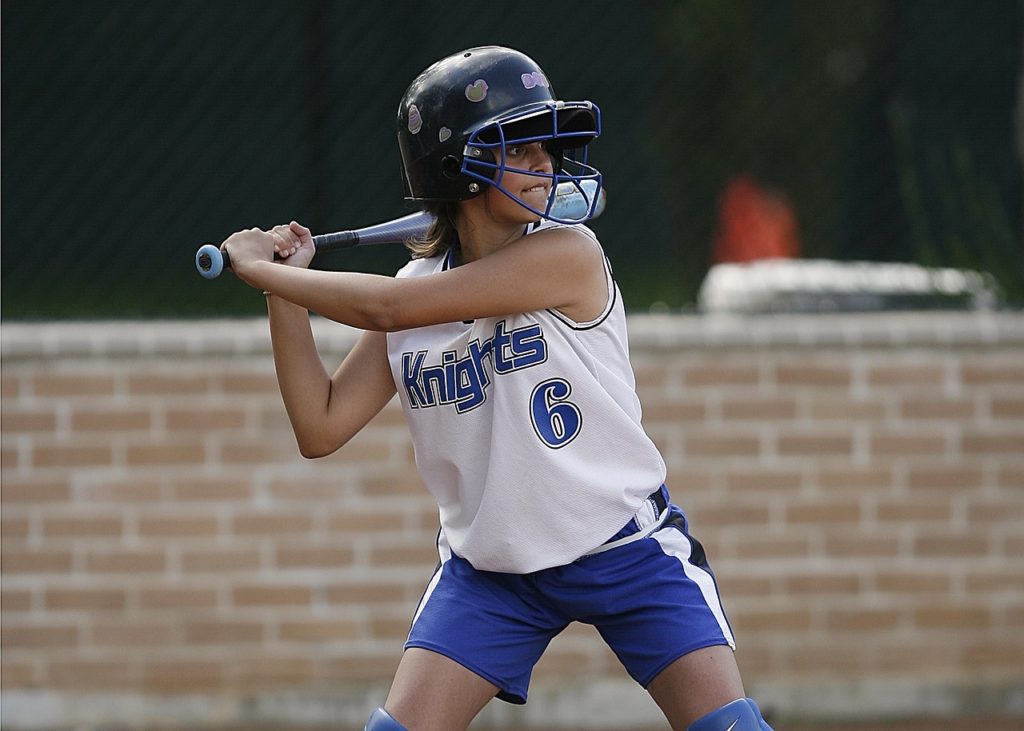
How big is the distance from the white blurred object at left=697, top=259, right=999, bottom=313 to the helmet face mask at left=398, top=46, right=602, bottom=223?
2.65 metres

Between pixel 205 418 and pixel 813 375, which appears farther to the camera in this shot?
pixel 813 375

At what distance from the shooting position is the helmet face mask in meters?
3.23

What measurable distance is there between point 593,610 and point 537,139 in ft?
3.23

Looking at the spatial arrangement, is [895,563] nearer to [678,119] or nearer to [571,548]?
[678,119]

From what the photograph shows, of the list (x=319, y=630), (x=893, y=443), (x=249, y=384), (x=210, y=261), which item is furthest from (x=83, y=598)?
(x=893, y=443)

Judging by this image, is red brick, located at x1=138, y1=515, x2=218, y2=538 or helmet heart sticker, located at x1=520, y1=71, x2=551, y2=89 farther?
red brick, located at x1=138, y1=515, x2=218, y2=538

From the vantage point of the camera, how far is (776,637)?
18.2 feet

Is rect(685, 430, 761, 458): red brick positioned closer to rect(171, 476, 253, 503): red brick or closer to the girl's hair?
rect(171, 476, 253, 503): red brick

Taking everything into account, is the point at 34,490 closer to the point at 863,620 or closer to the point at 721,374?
the point at 721,374

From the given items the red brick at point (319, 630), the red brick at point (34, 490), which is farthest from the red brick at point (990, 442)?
the red brick at point (34, 490)

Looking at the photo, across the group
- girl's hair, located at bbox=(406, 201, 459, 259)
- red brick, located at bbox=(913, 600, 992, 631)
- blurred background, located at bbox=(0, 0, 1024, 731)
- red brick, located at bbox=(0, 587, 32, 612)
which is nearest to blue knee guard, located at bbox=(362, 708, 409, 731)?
girl's hair, located at bbox=(406, 201, 459, 259)

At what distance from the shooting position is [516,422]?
10.7 feet

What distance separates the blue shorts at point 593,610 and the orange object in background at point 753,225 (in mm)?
3438

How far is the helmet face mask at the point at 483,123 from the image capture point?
3227mm
